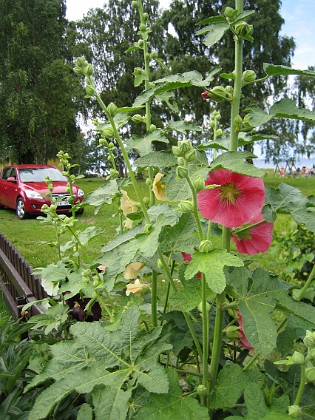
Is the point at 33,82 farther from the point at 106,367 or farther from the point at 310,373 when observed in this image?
the point at 310,373

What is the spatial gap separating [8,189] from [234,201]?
406 inches

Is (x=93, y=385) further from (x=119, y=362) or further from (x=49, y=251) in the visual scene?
(x=49, y=251)

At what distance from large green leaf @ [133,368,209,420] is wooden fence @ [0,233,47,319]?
1.51 metres

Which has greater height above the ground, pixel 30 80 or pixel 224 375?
pixel 30 80

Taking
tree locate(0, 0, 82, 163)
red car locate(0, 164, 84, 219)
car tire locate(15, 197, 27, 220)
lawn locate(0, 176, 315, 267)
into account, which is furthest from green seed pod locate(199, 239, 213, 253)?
tree locate(0, 0, 82, 163)

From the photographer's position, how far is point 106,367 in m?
0.84

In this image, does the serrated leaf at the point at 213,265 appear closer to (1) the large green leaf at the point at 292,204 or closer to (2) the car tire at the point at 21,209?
(1) the large green leaf at the point at 292,204

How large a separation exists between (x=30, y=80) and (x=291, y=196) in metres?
21.3

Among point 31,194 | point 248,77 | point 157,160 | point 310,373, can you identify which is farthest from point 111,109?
point 31,194

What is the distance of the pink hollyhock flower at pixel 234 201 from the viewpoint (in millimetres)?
862

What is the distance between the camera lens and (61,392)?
2.71 feet

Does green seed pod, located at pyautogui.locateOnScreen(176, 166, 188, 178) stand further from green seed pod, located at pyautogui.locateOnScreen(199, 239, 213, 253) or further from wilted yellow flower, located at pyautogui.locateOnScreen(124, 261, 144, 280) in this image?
wilted yellow flower, located at pyautogui.locateOnScreen(124, 261, 144, 280)

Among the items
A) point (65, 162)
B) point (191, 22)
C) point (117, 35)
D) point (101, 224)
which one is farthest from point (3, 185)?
point (117, 35)

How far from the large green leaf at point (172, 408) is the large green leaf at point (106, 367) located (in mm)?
49
